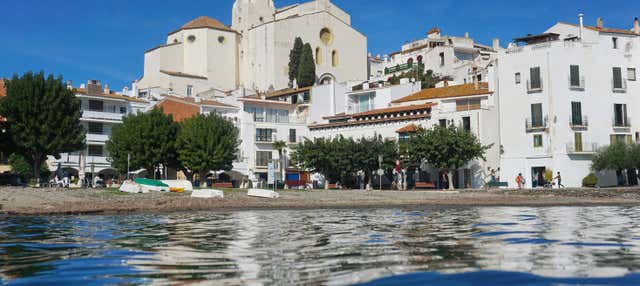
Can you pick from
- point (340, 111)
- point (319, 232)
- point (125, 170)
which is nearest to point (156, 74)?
point (340, 111)

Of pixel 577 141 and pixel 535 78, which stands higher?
pixel 535 78

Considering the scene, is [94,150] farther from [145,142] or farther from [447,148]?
[447,148]

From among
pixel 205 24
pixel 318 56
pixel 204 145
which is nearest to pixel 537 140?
pixel 204 145

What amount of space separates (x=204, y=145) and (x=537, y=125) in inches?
1165

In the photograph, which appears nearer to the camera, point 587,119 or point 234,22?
point 587,119

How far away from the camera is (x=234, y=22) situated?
11938cm

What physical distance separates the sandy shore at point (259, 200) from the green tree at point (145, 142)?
17.7m

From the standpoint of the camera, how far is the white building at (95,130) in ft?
214

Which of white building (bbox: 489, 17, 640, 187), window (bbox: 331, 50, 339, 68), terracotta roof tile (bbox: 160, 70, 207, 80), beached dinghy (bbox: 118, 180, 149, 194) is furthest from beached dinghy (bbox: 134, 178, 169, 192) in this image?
window (bbox: 331, 50, 339, 68)

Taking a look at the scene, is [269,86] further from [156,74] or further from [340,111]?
[340,111]

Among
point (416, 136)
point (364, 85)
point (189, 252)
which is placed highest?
point (364, 85)

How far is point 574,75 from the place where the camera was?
193 ft

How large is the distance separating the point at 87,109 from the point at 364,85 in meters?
32.3

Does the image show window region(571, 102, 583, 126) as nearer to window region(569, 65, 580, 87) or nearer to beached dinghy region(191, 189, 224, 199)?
window region(569, 65, 580, 87)
